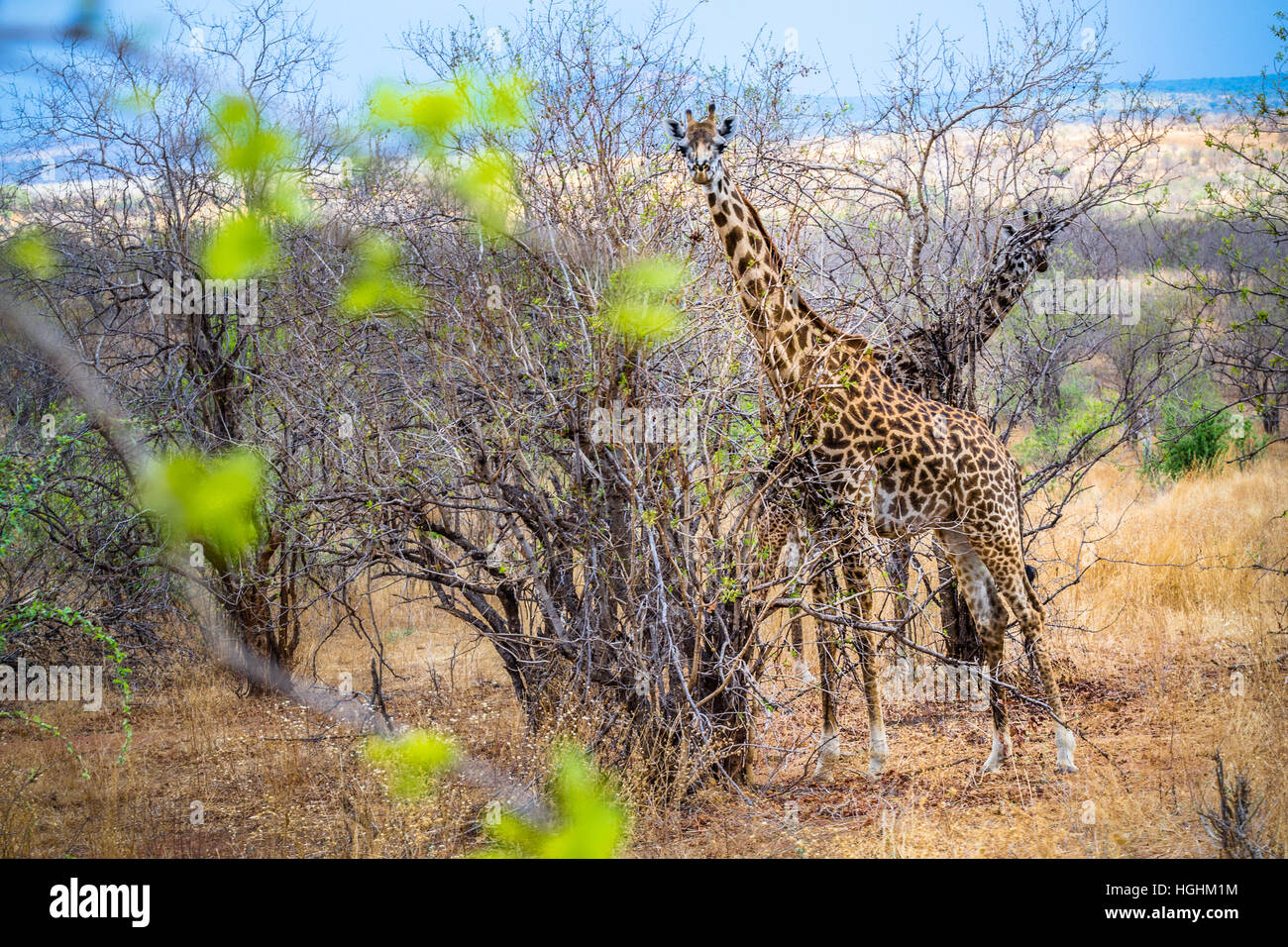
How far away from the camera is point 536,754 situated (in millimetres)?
5664

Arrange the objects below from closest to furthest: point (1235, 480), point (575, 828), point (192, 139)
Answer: point (575, 828) < point (192, 139) < point (1235, 480)

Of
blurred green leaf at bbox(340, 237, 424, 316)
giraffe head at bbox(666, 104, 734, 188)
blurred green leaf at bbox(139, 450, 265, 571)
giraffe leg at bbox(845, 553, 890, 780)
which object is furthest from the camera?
blurred green leaf at bbox(139, 450, 265, 571)

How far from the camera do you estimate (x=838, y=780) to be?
6.02m

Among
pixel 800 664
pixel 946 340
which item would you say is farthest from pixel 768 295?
pixel 800 664

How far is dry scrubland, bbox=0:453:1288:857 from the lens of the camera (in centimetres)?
515

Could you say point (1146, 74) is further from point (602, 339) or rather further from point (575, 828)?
point (575, 828)

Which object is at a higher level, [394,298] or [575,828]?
[394,298]

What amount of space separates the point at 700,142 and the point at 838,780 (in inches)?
143

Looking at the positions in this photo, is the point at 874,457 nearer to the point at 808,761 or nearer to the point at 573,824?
the point at 808,761

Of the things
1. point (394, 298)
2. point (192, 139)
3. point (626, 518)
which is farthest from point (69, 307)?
point (626, 518)

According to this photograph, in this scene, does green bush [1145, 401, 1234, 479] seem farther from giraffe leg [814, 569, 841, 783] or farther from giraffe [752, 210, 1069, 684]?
giraffe leg [814, 569, 841, 783]

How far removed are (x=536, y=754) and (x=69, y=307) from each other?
6.65m

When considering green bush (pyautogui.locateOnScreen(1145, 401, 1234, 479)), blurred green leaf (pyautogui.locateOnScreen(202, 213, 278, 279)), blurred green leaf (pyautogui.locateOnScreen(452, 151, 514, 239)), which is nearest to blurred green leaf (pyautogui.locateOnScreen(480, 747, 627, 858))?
blurred green leaf (pyautogui.locateOnScreen(452, 151, 514, 239))

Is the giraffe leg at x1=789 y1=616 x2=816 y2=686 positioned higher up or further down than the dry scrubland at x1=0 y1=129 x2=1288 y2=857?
higher up
